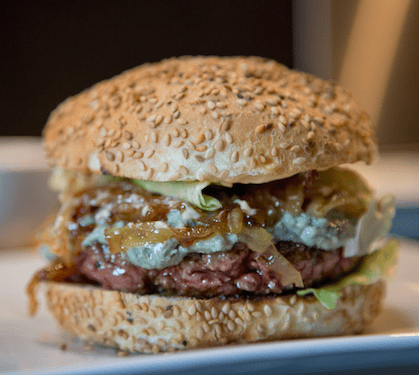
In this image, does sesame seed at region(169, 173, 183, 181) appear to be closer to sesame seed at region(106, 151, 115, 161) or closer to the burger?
the burger

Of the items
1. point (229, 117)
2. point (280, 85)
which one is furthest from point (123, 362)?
point (280, 85)

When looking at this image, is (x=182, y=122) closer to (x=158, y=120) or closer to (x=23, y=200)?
→ (x=158, y=120)

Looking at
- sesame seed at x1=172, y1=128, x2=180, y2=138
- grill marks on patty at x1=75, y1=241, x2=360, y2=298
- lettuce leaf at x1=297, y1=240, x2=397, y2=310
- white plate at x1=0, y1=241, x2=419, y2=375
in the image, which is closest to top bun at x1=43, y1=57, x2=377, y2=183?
sesame seed at x1=172, y1=128, x2=180, y2=138

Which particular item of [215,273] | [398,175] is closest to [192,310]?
[215,273]

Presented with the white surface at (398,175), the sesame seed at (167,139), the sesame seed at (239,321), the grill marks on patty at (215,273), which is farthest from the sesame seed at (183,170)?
the white surface at (398,175)

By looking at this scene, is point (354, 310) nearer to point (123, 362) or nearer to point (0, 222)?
point (123, 362)

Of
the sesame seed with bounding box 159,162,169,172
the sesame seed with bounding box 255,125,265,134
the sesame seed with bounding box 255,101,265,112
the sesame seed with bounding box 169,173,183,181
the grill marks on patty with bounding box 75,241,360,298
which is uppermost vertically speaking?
the sesame seed with bounding box 255,101,265,112
